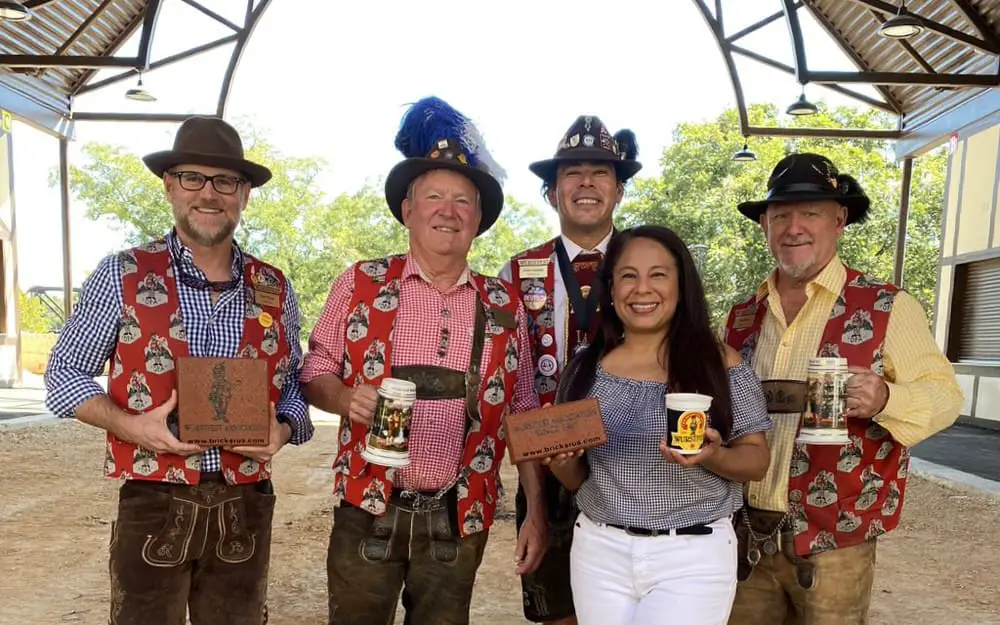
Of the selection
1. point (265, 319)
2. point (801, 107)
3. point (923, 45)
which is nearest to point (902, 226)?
point (923, 45)

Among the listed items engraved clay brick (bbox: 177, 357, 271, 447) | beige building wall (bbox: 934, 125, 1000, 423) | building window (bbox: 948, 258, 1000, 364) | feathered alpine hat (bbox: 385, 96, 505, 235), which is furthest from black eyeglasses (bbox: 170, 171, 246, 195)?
building window (bbox: 948, 258, 1000, 364)

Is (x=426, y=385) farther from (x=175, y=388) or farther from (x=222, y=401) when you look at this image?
(x=175, y=388)

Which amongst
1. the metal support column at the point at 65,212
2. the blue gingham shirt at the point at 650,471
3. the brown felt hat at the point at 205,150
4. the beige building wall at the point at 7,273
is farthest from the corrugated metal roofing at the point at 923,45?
the beige building wall at the point at 7,273

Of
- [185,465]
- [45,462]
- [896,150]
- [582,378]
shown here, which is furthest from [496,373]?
[896,150]

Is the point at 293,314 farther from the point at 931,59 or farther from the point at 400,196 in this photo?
the point at 931,59

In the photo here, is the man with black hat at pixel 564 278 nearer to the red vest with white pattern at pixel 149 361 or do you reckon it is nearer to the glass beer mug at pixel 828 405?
the glass beer mug at pixel 828 405

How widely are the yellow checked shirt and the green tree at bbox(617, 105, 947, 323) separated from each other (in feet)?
69.1

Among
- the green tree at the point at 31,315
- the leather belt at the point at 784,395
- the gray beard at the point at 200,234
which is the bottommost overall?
the green tree at the point at 31,315

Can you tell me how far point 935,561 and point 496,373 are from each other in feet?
14.1

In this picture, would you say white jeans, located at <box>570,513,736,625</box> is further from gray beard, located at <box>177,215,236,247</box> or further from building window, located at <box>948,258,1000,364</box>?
building window, located at <box>948,258,1000,364</box>

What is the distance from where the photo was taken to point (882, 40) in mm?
13930

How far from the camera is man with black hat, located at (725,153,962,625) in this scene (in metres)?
2.42

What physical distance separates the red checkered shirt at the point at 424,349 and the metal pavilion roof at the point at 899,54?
1045cm

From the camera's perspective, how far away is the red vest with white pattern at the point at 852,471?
2.43 metres
